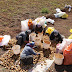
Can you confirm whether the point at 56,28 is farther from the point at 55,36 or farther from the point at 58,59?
the point at 58,59

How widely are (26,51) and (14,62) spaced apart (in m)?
0.61

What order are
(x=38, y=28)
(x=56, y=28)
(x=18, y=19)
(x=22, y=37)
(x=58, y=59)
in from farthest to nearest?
(x=18, y=19) < (x=56, y=28) < (x=38, y=28) < (x=22, y=37) < (x=58, y=59)

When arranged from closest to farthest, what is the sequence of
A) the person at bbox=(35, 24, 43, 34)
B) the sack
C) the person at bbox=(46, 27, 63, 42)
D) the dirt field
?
the sack < the person at bbox=(46, 27, 63, 42) < the person at bbox=(35, 24, 43, 34) < the dirt field

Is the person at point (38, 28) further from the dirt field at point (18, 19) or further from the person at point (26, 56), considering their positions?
the person at point (26, 56)

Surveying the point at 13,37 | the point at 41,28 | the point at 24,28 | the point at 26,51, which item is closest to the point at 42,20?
the point at 41,28

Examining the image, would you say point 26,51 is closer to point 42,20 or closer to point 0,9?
point 42,20

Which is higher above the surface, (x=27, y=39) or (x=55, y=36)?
(x=55, y=36)

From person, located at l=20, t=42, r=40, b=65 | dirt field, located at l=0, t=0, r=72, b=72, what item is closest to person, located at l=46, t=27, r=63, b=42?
dirt field, located at l=0, t=0, r=72, b=72

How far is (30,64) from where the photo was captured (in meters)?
3.76

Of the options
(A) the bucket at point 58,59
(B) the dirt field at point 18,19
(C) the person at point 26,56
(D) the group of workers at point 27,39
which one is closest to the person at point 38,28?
(D) the group of workers at point 27,39

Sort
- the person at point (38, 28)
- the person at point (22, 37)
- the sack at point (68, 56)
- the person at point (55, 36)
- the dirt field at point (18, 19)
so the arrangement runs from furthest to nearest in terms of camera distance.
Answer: the dirt field at point (18, 19)
the person at point (38, 28)
the person at point (55, 36)
the person at point (22, 37)
the sack at point (68, 56)

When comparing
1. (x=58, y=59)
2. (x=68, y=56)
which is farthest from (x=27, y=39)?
(x=68, y=56)

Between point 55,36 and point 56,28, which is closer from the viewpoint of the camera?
point 55,36

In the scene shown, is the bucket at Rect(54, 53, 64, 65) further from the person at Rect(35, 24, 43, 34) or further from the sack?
the person at Rect(35, 24, 43, 34)
